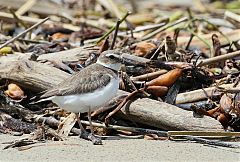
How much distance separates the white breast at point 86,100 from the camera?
418cm

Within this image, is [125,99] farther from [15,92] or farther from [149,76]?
[15,92]

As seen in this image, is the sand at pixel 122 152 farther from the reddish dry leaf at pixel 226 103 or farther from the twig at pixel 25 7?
the twig at pixel 25 7

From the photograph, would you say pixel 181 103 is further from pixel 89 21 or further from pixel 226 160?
pixel 89 21

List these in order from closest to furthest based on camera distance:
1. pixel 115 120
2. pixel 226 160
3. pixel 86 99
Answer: pixel 226 160 < pixel 86 99 < pixel 115 120

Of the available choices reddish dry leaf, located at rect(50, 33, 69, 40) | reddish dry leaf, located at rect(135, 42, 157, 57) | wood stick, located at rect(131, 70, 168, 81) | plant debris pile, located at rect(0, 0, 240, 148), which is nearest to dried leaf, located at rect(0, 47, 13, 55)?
plant debris pile, located at rect(0, 0, 240, 148)

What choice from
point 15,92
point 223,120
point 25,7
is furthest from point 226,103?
point 25,7

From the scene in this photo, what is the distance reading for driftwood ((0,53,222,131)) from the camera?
13.8ft

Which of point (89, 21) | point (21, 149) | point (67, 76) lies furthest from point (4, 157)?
point (89, 21)

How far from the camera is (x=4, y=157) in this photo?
371 cm

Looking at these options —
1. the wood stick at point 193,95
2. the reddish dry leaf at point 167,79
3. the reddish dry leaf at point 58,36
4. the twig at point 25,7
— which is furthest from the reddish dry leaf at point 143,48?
the twig at point 25,7

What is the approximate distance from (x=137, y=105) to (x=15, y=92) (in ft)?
2.97

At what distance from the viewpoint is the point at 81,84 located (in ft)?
13.9

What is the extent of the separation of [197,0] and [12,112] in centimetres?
502

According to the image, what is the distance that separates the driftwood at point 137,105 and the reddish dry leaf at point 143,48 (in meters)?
0.80
